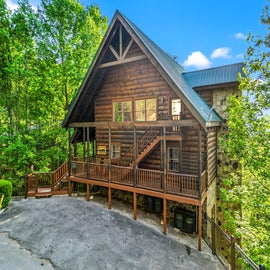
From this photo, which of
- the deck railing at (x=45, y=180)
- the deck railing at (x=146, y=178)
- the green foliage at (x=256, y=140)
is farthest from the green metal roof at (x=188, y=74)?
the deck railing at (x=45, y=180)

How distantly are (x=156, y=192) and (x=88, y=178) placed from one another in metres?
4.76

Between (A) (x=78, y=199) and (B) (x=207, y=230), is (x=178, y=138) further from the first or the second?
(A) (x=78, y=199)

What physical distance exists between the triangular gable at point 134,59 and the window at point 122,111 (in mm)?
2365

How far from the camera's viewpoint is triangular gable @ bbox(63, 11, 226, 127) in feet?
26.1

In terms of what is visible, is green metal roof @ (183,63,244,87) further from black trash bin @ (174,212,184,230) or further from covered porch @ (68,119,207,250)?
black trash bin @ (174,212,184,230)

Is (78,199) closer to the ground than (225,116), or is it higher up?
closer to the ground

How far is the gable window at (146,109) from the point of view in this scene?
11.0 meters

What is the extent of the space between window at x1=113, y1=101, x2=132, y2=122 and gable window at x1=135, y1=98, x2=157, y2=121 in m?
0.59

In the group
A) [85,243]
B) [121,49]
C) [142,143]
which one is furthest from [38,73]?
[85,243]

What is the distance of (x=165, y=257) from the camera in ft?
23.2

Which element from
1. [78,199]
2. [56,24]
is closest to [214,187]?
[78,199]

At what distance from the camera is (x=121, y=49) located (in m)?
9.74

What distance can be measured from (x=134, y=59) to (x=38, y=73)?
1060 cm

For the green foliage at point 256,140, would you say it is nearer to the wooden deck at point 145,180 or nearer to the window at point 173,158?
the wooden deck at point 145,180
